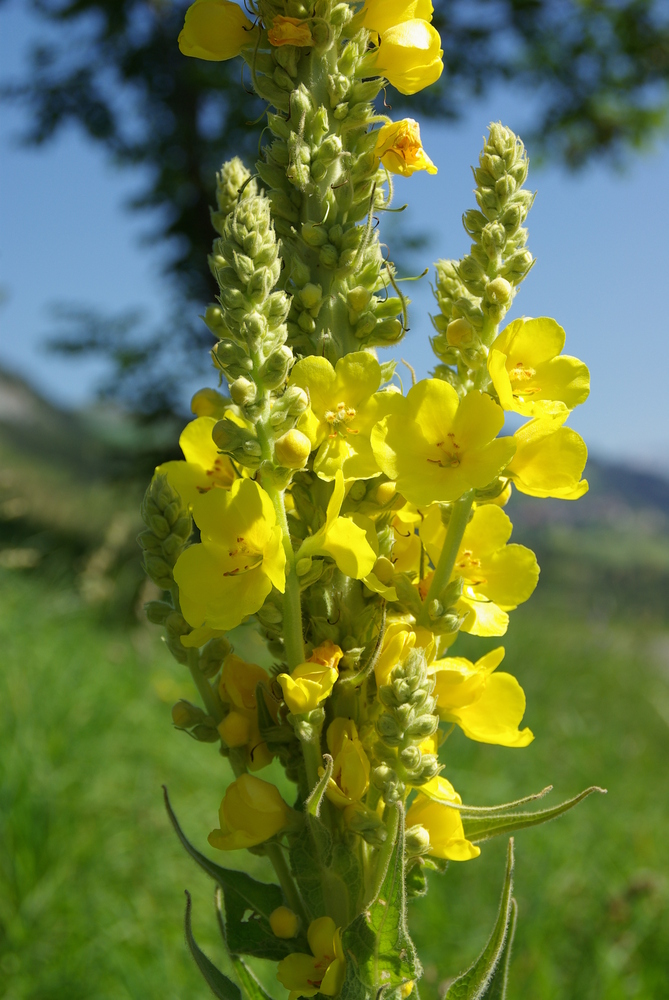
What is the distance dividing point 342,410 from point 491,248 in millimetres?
263

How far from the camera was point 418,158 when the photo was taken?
3.31ft

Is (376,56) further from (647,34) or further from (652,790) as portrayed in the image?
(647,34)

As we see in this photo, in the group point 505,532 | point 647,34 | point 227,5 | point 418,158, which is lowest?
point 505,532

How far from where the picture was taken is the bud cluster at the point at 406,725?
0.79 meters

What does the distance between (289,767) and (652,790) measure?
4.79 metres

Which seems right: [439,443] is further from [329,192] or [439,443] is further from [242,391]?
[329,192]

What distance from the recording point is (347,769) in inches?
34.1

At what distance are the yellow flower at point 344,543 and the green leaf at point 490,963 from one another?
381 millimetres

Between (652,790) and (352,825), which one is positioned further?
(652,790)

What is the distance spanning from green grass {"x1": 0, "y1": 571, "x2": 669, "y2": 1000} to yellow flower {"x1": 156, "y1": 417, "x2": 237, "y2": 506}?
2.43m

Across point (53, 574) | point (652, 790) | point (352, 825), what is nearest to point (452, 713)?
point (352, 825)

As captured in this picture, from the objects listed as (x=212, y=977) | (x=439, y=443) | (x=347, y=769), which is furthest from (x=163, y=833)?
(x=439, y=443)

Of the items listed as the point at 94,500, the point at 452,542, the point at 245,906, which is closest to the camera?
the point at 452,542

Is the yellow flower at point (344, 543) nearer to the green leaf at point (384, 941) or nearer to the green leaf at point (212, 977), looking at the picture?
the green leaf at point (384, 941)
